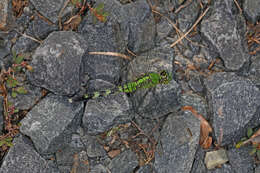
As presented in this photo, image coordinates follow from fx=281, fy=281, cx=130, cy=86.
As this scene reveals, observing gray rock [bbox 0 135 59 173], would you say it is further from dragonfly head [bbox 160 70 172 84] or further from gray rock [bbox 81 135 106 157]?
dragonfly head [bbox 160 70 172 84]

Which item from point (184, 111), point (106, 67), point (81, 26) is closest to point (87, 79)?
point (106, 67)

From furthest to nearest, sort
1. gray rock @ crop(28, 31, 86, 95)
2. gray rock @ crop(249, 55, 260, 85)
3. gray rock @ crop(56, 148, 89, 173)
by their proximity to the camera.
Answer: gray rock @ crop(249, 55, 260, 85) → gray rock @ crop(56, 148, 89, 173) → gray rock @ crop(28, 31, 86, 95)

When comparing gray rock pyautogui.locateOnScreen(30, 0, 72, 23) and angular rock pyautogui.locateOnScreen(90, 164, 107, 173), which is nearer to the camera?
gray rock pyautogui.locateOnScreen(30, 0, 72, 23)

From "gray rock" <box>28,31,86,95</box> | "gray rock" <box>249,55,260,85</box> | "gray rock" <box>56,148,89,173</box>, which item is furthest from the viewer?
"gray rock" <box>249,55,260,85</box>

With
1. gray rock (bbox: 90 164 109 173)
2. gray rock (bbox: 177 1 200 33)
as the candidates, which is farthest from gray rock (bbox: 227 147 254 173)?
gray rock (bbox: 177 1 200 33)

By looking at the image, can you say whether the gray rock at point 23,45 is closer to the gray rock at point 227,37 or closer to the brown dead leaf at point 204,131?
the brown dead leaf at point 204,131

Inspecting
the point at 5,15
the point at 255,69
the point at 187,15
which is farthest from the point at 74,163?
the point at 255,69

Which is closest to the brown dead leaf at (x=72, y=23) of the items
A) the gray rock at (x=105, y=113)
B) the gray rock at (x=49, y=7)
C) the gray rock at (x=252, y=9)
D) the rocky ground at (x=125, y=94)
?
the rocky ground at (x=125, y=94)
